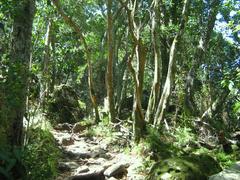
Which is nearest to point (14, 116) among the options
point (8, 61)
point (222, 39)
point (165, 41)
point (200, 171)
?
point (8, 61)

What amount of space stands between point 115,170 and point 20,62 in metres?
3.32

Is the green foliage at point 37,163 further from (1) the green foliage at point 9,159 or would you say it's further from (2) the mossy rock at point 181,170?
(1) the green foliage at point 9,159

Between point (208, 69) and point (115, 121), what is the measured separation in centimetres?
1143

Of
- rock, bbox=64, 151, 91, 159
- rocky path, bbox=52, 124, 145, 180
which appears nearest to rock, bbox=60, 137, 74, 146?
rocky path, bbox=52, 124, 145, 180

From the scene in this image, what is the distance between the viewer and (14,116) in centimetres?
673

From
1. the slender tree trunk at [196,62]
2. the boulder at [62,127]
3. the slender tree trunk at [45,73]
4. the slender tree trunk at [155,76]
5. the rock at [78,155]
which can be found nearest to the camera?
the slender tree trunk at [45,73]

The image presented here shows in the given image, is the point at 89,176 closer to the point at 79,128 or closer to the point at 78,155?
the point at 78,155

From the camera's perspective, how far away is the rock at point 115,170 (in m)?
7.97

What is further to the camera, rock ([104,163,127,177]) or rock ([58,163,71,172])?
rock ([58,163,71,172])

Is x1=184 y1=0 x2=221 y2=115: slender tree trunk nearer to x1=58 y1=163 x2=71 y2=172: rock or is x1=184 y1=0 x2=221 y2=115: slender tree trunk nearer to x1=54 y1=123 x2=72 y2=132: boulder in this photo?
x1=54 y1=123 x2=72 y2=132: boulder

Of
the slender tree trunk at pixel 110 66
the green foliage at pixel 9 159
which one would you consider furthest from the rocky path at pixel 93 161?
the green foliage at pixel 9 159

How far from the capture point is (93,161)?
31.8 feet

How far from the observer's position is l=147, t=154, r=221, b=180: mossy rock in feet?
21.8

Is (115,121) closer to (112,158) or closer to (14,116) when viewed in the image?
(112,158)
